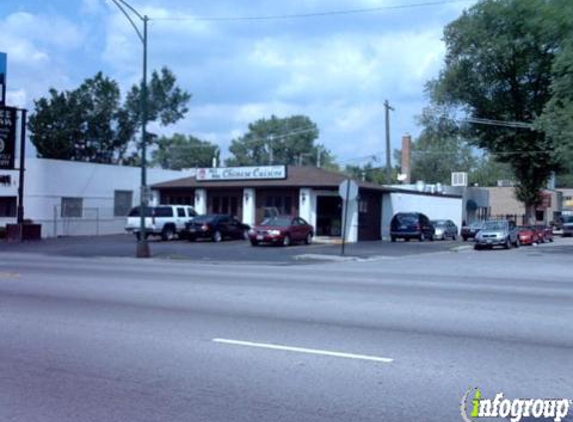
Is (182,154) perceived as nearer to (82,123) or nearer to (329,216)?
(82,123)

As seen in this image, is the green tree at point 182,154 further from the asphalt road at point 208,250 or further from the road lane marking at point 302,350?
the road lane marking at point 302,350

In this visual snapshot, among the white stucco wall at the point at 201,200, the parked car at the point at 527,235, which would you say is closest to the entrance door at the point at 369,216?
the parked car at the point at 527,235

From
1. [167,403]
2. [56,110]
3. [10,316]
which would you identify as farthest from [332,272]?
[56,110]

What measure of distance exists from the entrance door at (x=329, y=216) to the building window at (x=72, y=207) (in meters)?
14.7

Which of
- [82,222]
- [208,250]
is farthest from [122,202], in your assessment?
[208,250]

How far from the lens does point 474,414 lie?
20.9 ft

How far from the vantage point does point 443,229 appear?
161 feet

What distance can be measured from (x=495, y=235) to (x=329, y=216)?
9346 mm

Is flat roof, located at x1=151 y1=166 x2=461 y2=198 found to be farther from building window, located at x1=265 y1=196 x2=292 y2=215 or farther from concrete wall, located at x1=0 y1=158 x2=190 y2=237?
concrete wall, located at x1=0 y1=158 x2=190 y2=237

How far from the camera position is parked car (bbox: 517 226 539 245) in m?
44.3

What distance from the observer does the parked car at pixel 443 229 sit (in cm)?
4866

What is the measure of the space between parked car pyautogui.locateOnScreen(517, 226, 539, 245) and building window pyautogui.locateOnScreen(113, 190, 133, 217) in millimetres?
24799

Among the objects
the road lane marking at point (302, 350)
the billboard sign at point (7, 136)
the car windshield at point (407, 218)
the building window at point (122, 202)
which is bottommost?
the road lane marking at point (302, 350)

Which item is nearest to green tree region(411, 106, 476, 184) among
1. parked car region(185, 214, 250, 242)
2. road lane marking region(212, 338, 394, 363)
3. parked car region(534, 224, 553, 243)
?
parked car region(534, 224, 553, 243)
